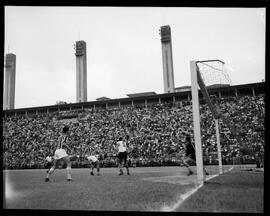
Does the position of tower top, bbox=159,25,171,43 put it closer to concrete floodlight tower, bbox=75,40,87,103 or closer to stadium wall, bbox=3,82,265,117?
concrete floodlight tower, bbox=75,40,87,103

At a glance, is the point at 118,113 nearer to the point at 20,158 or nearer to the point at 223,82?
the point at 20,158

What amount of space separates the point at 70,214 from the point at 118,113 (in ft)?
96.3

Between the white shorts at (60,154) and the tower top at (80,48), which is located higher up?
the tower top at (80,48)

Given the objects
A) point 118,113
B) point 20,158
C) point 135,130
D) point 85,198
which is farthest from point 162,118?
point 85,198

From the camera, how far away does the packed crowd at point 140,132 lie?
25.0m

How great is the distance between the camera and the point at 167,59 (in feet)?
182

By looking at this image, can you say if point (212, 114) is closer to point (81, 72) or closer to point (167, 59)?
point (167, 59)

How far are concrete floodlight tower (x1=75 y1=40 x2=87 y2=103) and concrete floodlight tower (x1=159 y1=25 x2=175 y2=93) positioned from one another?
1739 centimetres

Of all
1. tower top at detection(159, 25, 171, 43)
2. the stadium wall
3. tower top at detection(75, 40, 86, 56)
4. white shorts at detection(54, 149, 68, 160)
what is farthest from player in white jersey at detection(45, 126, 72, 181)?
tower top at detection(75, 40, 86, 56)

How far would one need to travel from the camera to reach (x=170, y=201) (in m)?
5.35

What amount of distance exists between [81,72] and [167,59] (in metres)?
18.9

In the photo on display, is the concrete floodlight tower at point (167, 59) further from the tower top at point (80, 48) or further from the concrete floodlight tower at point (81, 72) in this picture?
the concrete floodlight tower at point (81, 72)

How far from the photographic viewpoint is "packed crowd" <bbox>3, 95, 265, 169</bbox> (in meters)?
25.0

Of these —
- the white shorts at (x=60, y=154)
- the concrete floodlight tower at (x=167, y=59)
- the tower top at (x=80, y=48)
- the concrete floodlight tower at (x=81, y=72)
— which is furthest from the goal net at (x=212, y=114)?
the tower top at (x=80, y=48)
